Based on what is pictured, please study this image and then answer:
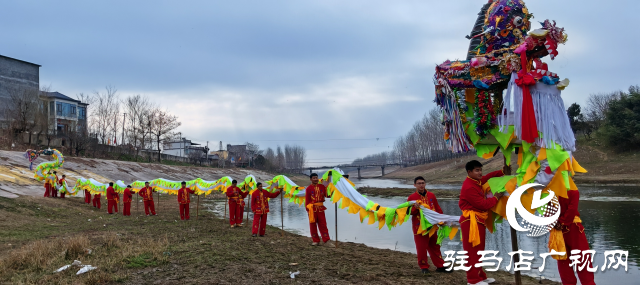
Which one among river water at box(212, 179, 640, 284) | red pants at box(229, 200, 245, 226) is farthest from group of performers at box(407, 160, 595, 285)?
red pants at box(229, 200, 245, 226)

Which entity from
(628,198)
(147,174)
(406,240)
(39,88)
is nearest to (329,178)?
(406,240)

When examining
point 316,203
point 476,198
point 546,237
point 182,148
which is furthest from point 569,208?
point 182,148

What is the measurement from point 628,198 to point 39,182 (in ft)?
111

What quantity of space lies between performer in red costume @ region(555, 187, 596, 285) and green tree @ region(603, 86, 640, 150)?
3791 centimetres

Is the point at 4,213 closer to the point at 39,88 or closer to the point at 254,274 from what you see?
the point at 254,274

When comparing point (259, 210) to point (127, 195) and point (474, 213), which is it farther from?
point (127, 195)

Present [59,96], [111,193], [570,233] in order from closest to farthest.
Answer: [570,233]
[111,193]
[59,96]

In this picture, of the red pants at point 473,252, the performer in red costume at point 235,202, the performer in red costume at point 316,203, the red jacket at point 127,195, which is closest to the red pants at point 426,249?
the red pants at point 473,252

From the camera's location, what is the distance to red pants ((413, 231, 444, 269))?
6.96 m

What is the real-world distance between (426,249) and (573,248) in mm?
2425

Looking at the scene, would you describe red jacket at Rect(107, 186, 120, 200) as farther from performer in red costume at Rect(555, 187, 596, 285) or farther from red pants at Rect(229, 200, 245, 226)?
performer in red costume at Rect(555, 187, 596, 285)

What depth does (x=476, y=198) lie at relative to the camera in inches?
215

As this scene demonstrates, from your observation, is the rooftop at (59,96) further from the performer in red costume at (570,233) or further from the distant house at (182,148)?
the performer in red costume at (570,233)

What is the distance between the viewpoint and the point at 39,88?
1742 inches
